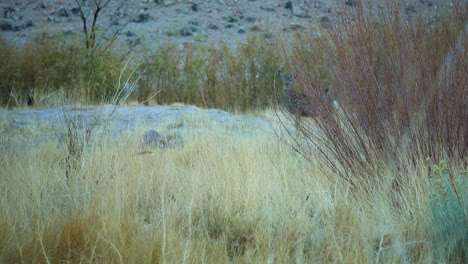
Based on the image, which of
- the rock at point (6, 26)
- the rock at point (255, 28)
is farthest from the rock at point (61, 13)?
the rock at point (255, 28)

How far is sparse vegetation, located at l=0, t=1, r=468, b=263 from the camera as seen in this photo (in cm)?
186

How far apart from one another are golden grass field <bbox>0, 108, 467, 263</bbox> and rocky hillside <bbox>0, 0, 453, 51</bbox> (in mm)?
12084

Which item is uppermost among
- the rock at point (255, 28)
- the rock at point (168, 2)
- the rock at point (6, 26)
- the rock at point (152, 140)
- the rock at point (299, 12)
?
the rock at point (152, 140)

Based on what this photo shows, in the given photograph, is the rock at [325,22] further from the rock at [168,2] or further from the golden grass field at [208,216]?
the rock at [168,2]

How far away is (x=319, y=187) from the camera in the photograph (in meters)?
2.61

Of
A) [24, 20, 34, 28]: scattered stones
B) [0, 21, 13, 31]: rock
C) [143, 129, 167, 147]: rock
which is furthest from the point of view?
[24, 20, 34, 28]: scattered stones

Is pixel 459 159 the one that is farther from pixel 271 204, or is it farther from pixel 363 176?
pixel 271 204

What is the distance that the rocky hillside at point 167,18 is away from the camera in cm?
1544

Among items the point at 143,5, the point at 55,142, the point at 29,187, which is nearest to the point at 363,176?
the point at 29,187

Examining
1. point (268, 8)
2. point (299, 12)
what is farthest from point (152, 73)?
point (268, 8)

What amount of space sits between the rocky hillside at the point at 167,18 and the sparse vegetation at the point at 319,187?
1195cm

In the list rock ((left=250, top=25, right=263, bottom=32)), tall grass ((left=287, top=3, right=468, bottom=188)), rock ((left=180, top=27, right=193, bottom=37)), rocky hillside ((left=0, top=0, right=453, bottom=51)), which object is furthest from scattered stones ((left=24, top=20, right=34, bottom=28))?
tall grass ((left=287, top=3, right=468, bottom=188))

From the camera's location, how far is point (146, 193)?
8.89 ft

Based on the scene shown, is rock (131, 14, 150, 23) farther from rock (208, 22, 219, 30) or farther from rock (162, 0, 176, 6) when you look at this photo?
rock (208, 22, 219, 30)
